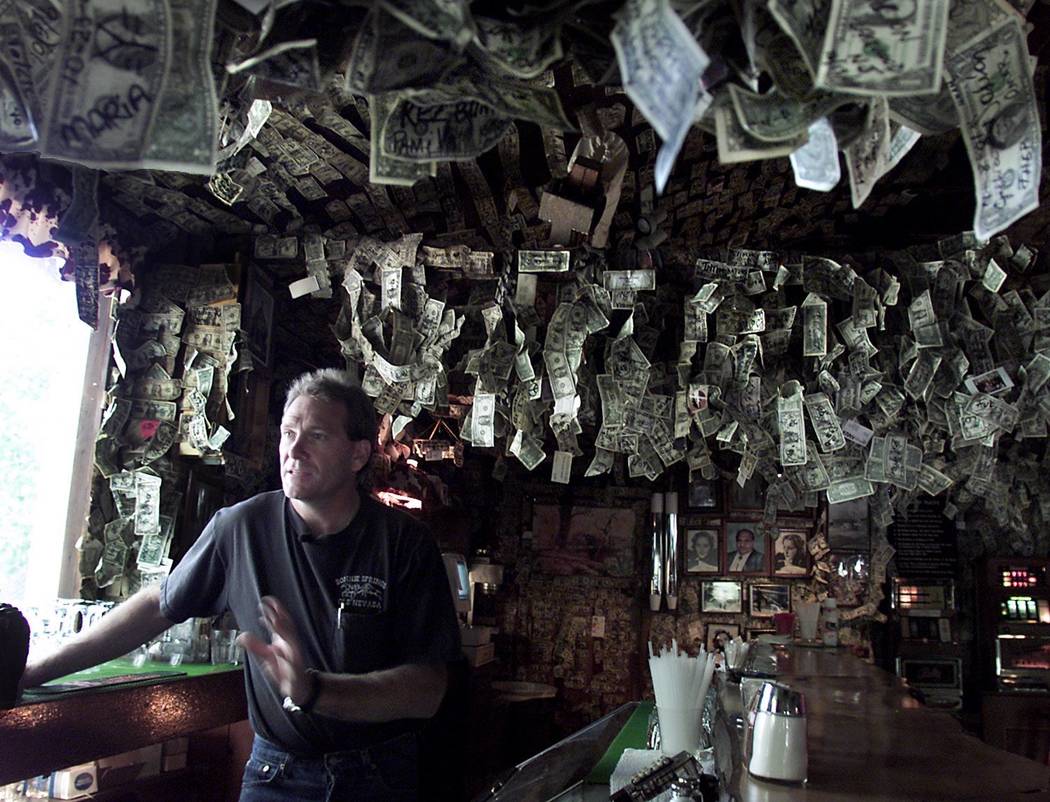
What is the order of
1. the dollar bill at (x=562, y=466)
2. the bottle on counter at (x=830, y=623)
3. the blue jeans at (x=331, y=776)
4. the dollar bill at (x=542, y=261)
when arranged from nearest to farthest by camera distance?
1. the blue jeans at (x=331, y=776)
2. the dollar bill at (x=542, y=261)
3. the dollar bill at (x=562, y=466)
4. the bottle on counter at (x=830, y=623)

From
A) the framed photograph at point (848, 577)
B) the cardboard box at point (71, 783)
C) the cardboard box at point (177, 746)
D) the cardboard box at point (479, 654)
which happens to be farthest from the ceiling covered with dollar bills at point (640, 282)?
the framed photograph at point (848, 577)

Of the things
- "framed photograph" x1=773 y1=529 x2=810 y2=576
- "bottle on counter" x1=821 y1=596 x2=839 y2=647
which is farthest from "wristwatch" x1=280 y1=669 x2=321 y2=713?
"framed photograph" x1=773 y1=529 x2=810 y2=576

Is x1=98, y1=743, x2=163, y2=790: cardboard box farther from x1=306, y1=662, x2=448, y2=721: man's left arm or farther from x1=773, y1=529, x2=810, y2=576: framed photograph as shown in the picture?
x1=773, y1=529, x2=810, y2=576: framed photograph

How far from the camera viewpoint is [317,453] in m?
2.32

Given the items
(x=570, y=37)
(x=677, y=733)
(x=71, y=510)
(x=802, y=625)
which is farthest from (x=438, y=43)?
(x=802, y=625)

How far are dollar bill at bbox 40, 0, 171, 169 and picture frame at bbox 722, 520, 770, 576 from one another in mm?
6804

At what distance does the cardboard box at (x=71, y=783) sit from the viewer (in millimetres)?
3037

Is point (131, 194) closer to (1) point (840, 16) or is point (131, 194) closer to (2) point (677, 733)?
(2) point (677, 733)

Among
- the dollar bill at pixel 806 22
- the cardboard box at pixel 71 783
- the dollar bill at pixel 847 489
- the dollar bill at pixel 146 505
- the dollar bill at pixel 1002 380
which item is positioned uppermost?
the dollar bill at pixel 1002 380

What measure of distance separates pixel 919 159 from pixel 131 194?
3.02 m

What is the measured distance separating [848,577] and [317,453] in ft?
19.6

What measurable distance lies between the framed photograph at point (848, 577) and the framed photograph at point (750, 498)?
69 cm

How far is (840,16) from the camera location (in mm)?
941

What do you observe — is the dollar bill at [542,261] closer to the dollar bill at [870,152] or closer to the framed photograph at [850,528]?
the dollar bill at [870,152]
